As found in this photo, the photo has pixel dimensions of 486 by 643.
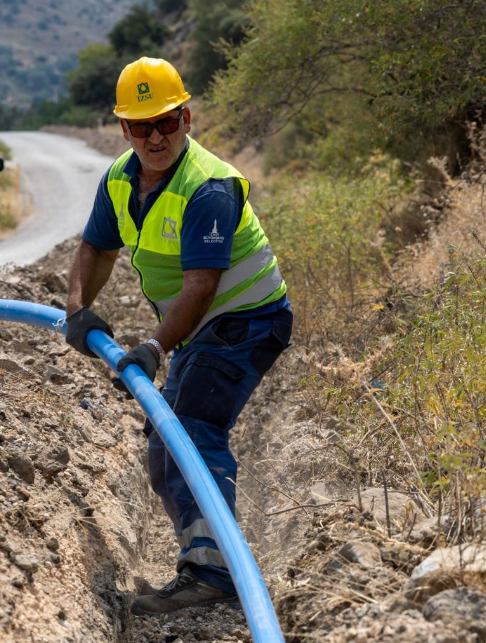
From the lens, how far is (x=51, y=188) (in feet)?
70.8

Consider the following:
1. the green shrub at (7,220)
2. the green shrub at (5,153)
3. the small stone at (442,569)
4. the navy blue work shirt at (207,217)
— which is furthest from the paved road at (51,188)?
the small stone at (442,569)

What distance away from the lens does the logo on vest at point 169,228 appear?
390 centimetres

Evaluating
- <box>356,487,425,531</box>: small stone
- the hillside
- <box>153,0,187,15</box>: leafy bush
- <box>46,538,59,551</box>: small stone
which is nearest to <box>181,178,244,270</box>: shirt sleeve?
<box>356,487,425,531</box>: small stone

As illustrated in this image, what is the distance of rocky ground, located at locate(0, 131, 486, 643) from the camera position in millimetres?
2752

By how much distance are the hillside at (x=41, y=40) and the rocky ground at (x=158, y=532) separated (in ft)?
490

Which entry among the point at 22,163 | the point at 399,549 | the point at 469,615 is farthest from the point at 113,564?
the point at 22,163

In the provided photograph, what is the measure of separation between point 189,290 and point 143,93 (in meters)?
0.96

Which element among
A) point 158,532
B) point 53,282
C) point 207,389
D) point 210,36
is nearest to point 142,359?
point 207,389

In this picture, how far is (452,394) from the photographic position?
373 centimetres

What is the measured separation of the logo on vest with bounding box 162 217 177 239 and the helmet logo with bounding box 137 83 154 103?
0.57 meters

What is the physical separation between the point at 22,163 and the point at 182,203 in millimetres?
25334

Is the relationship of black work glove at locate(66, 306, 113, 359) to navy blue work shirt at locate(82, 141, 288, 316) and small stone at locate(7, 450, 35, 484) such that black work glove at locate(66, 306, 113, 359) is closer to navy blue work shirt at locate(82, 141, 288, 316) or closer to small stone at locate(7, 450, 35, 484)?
navy blue work shirt at locate(82, 141, 288, 316)

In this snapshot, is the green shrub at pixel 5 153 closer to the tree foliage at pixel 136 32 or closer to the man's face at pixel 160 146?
the tree foliage at pixel 136 32

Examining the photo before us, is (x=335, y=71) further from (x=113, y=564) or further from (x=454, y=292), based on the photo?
(x=113, y=564)
